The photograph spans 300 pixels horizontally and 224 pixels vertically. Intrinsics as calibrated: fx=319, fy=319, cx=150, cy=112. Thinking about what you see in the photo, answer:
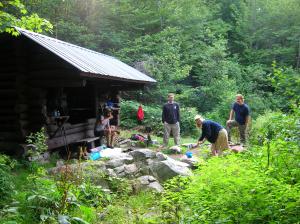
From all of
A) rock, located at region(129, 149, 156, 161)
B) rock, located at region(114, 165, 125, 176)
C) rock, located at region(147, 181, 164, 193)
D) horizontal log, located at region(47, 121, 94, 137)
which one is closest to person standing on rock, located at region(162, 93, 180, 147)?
horizontal log, located at region(47, 121, 94, 137)

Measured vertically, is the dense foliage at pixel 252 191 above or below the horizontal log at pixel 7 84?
below

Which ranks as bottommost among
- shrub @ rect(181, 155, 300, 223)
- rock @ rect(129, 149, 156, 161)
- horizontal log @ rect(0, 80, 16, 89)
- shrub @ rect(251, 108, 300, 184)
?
rock @ rect(129, 149, 156, 161)

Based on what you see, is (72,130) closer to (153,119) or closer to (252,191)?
(153,119)

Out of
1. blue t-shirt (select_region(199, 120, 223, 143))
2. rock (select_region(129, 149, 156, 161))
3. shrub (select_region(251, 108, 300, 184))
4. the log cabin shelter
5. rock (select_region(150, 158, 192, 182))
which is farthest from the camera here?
rock (select_region(129, 149, 156, 161))

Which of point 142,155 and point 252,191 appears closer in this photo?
point 252,191

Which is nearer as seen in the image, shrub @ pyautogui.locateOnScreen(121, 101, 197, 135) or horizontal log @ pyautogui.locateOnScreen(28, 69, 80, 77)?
horizontal log @ pyautogui.locateOnScreen(28, 69, 80, 77)

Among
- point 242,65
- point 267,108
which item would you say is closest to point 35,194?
point 267,108

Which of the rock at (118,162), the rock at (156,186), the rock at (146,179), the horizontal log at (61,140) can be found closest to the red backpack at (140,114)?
the horizontal log at (61,140)

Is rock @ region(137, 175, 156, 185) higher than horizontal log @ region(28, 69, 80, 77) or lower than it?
lower

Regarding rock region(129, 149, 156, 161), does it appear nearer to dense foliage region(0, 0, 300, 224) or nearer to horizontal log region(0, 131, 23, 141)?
dense foliage region(0, 0, 300, 224)

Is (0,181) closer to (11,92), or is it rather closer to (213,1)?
(11,92)

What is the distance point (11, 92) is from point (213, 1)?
27405 mm

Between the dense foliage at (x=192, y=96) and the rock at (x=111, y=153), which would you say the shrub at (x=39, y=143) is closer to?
the dense foliage at (x=192, y=96)

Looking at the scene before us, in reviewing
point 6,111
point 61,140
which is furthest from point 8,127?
point 61,140
